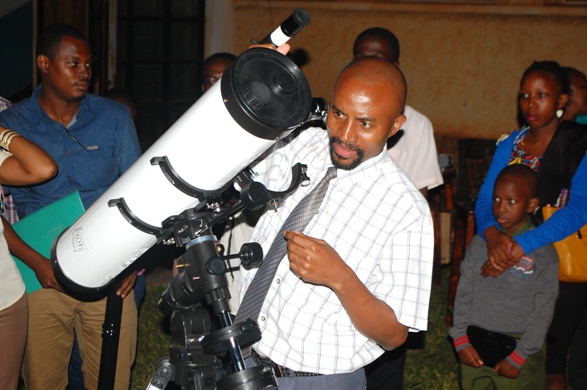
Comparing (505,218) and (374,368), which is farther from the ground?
(505,218)

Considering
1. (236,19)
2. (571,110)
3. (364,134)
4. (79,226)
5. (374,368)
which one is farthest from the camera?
(236,19)

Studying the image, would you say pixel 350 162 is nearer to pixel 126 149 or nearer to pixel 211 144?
pixel 211 144

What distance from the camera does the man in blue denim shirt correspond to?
320 centimetres

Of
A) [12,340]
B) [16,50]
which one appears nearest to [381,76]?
[12,340]

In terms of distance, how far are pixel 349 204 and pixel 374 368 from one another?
176cm

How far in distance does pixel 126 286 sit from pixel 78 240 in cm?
100

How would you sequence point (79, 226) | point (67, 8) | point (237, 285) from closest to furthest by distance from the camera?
point (79, 226) < point (237, 285) < point (67, 8)

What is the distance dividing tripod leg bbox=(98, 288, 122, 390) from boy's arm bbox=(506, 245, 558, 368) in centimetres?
205

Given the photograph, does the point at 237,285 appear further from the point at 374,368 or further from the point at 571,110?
the point at 571,110

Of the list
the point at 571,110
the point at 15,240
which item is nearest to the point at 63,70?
the point at 15,240

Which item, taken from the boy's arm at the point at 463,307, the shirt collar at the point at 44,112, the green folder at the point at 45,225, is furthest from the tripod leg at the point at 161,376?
the boy's arm at the point at 463,307

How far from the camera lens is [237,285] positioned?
3021 mm

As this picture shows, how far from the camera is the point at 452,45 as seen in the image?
767 centimetres

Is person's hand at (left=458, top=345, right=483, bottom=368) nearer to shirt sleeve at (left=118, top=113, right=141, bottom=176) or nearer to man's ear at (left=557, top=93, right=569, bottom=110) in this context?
man's ear at (left=557, top=93, right=569, bottom=110)
